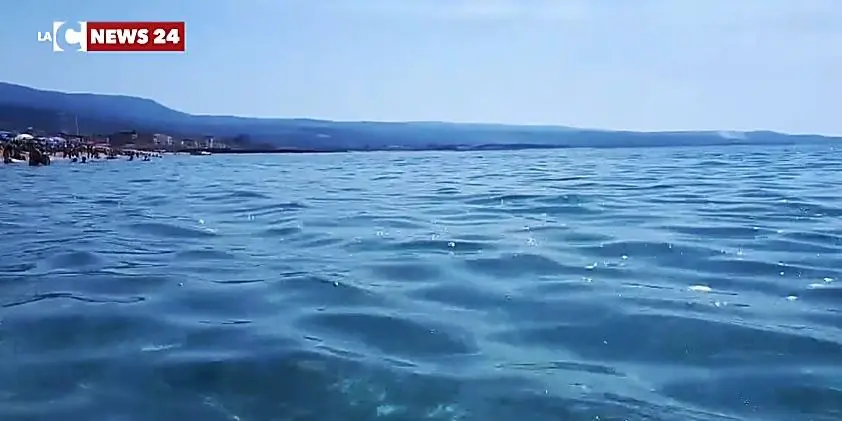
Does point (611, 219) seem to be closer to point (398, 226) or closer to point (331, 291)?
point (398, 226)

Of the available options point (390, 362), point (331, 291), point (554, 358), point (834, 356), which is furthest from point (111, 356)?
point (834, 356)

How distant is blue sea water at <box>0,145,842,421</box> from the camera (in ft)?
18.2

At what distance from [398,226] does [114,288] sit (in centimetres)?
658

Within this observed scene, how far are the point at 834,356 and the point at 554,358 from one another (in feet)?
7.28

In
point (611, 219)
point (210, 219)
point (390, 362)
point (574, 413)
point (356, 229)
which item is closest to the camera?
point (574, 413)

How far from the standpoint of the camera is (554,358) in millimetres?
6461

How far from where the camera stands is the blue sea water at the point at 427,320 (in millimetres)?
5551

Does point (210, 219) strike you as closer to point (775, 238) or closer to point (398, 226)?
point (398, 226)

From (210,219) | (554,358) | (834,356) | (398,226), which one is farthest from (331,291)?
(210,219)

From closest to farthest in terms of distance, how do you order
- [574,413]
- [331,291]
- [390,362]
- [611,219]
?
[574,413]
[390,362]
[331,291]
[611,219]

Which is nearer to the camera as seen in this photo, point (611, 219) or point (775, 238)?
point (775, 238)

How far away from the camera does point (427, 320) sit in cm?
755

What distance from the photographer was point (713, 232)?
13.4 meters

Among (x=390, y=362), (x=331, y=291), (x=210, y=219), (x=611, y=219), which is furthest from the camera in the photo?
(x=210, y=219)
